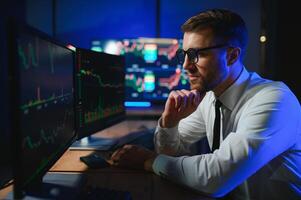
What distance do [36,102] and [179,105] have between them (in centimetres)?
72

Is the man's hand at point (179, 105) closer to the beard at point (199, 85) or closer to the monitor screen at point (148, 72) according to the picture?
the beard at point (199, 85)

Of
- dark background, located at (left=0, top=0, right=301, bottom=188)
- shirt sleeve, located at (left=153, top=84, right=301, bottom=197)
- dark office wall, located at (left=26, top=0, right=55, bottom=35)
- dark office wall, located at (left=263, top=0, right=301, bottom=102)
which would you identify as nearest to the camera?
shirt sleeve, located at (left=153, top=84, right=301, bottom=197)

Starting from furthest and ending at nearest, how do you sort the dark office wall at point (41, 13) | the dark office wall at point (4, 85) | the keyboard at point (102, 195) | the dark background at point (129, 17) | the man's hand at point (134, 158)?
the dark office wall at point (41, 13), the dark background at point (129, 17), the dark office wall at point (4, 85), the man's hand at point (134, 158), the keyboard at point (102, 195)

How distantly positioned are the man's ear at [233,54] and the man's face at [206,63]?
0.02m

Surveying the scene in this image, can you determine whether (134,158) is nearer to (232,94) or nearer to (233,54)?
(232,94)

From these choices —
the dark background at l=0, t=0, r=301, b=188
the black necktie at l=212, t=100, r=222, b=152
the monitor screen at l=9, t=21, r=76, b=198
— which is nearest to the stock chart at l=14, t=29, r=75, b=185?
the monitor screen at l=9, t=21, r=76, b=198

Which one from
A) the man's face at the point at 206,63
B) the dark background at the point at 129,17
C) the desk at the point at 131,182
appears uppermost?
the dark background at the point at 129,17

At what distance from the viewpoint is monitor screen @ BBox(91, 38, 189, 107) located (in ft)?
8.99

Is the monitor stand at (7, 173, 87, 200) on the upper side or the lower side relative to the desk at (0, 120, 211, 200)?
upper

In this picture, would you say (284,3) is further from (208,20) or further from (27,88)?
(27,88)

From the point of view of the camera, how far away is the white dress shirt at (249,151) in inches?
40.8

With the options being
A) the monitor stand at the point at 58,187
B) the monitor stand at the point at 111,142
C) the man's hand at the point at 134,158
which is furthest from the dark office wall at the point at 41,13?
the monitor stand at the point at 58,187

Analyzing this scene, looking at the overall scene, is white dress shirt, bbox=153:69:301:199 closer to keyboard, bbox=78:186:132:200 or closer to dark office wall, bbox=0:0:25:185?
keyboard, bbox=78:186:132:200

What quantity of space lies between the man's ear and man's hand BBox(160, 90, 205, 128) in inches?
7.5
